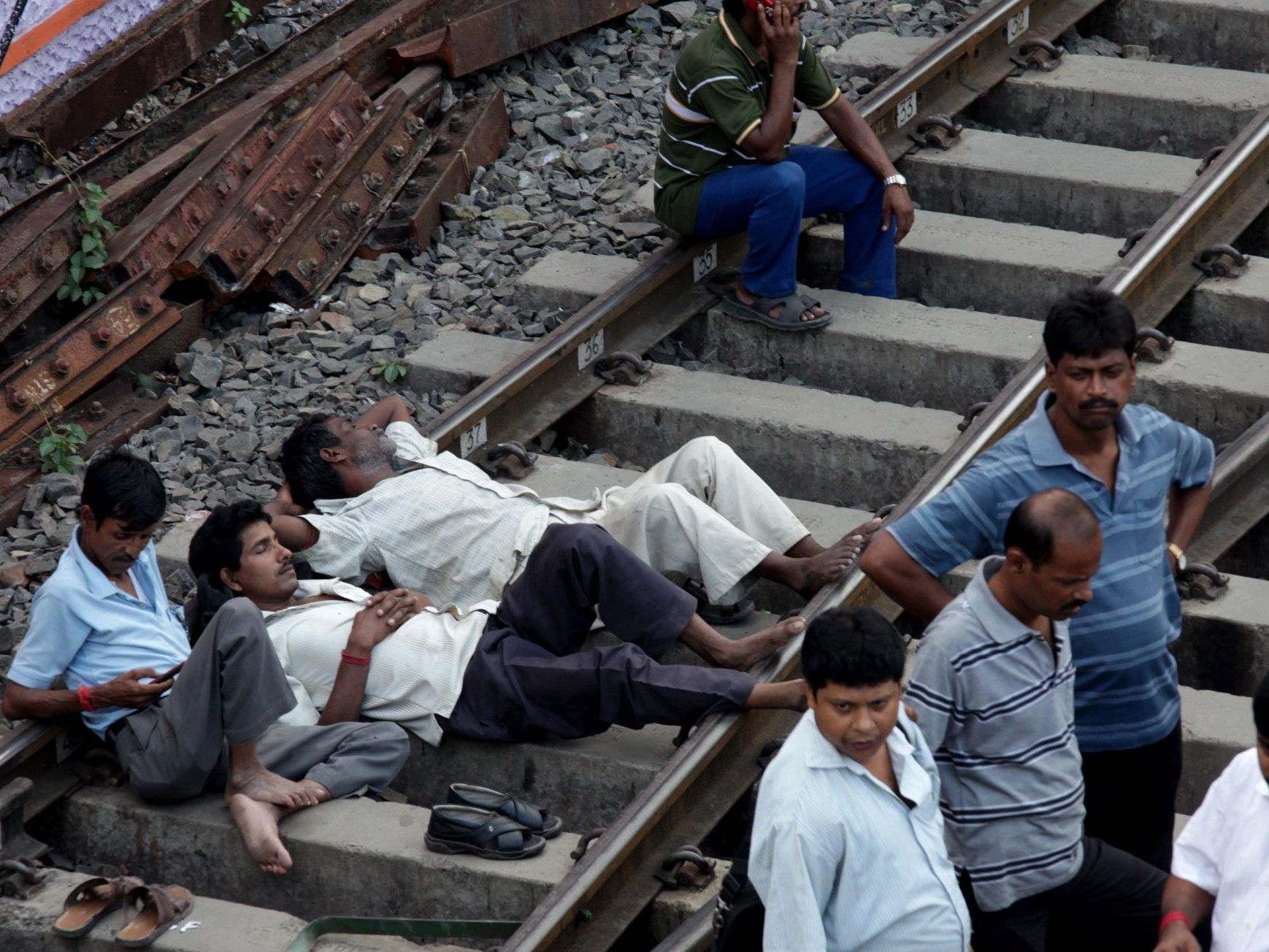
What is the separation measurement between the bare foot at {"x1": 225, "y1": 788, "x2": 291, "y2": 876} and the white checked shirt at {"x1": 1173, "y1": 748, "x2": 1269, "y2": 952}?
7.97ft

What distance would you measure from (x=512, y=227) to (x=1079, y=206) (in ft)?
8.21

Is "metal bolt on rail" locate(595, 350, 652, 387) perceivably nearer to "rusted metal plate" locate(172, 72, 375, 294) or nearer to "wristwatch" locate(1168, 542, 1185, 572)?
"rusted metal plate" locate(172, 72, 375, 294)

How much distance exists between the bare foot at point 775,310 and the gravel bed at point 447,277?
26cm

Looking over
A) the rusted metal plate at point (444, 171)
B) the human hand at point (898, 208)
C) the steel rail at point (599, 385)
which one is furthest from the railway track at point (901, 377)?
the rusted metal plate at point (444, 171)

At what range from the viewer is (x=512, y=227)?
26.7ft

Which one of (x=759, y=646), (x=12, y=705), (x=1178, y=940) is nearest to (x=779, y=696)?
(x=759, y=646)

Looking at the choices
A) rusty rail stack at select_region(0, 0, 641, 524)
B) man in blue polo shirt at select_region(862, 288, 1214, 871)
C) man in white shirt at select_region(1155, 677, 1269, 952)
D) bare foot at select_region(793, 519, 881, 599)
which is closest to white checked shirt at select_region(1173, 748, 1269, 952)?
man in white shirt at select_region(1155, 677, 1269, 952)

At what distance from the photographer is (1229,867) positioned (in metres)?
3.55

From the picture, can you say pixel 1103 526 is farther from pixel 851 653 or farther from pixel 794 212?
pixel 794 212

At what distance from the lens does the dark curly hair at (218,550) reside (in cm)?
545

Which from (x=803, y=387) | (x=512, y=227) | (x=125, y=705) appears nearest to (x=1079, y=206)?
(x=803, y=387)

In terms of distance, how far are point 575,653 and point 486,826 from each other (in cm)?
72

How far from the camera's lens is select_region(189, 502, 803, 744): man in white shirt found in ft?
17.1

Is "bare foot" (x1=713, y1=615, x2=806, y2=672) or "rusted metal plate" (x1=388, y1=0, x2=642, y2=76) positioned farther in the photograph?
"rusted metal plate" (x1=388, y1=0, x2=642, y2=76)
